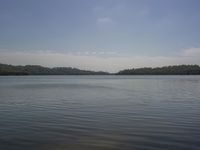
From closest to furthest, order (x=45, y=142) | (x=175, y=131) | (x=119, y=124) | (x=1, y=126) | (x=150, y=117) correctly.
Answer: (x=45, y=142)
(x=175, y=131)
(x=1, y=126)
(x=119, y=124)
(x=150, y=117)

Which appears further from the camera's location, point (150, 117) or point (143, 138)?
point (150, 117)

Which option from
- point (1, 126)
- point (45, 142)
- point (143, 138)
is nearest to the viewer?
point (45, 142)

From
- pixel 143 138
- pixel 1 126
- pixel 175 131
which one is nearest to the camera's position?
pixel 143 138

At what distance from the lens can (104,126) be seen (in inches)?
607

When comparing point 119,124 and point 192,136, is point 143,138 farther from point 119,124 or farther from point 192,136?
point 119,124

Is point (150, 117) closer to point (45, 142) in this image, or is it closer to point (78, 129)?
point (78, 129)

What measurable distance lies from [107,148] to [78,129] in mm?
3972

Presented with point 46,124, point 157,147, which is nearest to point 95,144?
point 157,147

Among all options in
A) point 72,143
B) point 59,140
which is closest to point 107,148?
point 72,143

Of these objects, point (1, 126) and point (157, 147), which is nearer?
point (157, 147)

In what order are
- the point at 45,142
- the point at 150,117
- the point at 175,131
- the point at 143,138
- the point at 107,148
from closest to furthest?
the point at 107,148, the point at 45,142, the point at 143,138, the point at 175,131, the point at 150,117

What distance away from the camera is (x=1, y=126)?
595 inches

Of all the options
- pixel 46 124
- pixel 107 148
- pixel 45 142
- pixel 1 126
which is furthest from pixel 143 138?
pixel 1 126

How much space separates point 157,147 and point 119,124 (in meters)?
5.30
